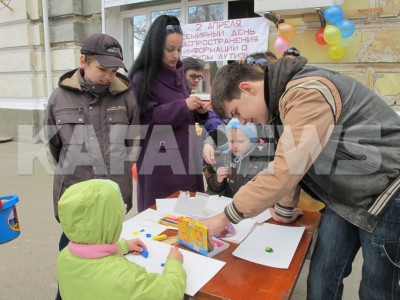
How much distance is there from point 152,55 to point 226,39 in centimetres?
298

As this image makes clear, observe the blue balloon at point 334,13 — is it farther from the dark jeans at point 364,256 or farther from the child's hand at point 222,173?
the dark jeans at point 364,256

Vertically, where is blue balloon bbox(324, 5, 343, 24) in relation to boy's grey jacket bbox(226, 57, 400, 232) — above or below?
above

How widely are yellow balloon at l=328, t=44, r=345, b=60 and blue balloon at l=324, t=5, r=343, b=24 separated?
31 centimetres

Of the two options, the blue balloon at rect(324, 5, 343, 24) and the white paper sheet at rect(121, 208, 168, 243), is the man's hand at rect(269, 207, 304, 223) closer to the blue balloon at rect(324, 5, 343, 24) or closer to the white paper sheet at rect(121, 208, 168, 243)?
the white paper sheet at rect(121, 208, 168, 243)

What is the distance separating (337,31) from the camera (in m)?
3.74

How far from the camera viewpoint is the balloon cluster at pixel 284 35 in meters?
4.07

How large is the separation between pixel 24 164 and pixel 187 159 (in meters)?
4.44

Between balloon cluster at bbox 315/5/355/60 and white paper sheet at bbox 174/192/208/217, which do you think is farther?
balloon cluster at bbox 315/5/355/60

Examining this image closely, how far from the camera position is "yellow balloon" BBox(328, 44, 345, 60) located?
3.93 meters

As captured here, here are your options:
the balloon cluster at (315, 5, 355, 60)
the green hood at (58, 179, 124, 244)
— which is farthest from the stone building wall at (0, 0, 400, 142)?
the green hood at (58, 179, 124, 244)

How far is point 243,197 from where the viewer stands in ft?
3.93

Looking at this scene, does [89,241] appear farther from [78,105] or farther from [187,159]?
[187,159]

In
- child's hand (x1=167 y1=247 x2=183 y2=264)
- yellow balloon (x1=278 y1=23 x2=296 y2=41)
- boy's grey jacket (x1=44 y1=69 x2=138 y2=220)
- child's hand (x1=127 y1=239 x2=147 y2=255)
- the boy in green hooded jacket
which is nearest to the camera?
the boy in green hooded jacket

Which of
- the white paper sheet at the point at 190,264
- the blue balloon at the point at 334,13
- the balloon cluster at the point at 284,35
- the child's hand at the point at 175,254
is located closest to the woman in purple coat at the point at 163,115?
the white paper sheet at the point at 190,264
